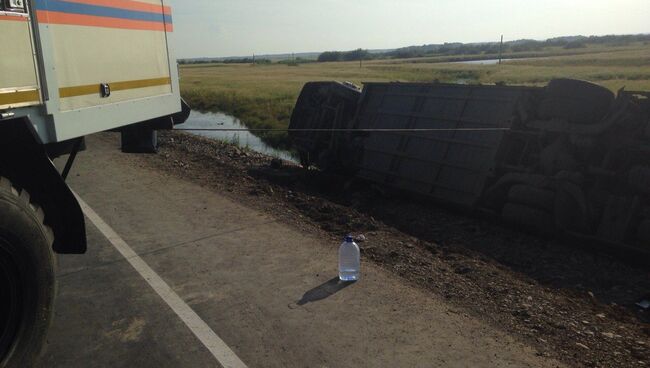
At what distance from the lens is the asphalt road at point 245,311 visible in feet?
12.8

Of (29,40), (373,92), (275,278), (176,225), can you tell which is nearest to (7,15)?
(29,40)

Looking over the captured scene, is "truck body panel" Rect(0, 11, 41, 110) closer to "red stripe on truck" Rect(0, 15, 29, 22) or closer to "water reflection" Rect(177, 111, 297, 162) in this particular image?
"red stripe on truck" Rect(0, 15, 29, 22)

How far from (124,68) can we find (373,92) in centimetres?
697

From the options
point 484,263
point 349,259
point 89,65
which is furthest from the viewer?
point 484,263

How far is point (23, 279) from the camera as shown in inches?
129

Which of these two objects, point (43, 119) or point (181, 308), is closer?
point (43, 119)

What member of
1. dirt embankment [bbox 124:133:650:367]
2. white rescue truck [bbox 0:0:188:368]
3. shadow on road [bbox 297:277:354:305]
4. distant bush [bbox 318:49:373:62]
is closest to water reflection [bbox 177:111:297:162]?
dirt embankment [bbox 124:133:650:367]

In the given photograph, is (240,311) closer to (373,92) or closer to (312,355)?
(312,355)

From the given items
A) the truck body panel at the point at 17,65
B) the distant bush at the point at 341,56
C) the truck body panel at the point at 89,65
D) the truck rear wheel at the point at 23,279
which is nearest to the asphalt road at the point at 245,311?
the truck rear wheel at the point at 23,279

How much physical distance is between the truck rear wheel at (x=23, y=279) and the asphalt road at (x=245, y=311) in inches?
22.4

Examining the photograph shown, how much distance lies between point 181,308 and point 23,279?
1550 millimetres

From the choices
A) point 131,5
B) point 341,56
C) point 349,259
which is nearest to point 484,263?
point 349,259

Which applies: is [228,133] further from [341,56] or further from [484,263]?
[341,56]

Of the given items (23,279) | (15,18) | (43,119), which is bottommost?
(23,279)
